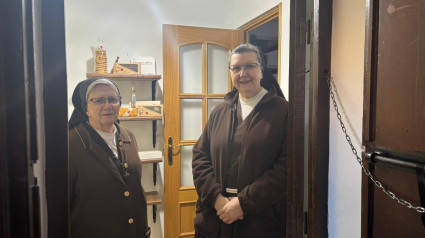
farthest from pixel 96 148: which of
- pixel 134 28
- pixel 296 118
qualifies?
pixel 134 28

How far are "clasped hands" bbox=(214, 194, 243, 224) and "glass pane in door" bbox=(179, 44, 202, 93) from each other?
106 cm

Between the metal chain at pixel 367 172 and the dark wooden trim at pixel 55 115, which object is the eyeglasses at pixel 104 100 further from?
the metal chain at pixel 367 172

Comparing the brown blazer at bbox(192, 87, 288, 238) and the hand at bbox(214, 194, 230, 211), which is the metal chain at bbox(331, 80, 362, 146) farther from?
the hand at bbox(214, 194, 230, 211)

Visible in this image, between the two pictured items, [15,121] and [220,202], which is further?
[220,202]

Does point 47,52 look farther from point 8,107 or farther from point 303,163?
point 303,163

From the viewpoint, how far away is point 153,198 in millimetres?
2293

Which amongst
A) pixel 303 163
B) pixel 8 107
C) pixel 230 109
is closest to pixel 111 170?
pixel 230 109

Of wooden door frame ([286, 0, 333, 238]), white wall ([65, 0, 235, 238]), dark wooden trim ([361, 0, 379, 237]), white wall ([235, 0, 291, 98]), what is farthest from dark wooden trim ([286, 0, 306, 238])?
white wall ([65, 0, 235, 238])

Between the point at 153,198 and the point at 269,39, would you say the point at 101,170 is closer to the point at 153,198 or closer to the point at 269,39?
the point at 153,198

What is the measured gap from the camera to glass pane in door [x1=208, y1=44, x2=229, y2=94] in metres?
2.38

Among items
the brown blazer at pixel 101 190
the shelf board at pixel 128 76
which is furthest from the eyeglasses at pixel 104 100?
the shelf board at pixel 128 76

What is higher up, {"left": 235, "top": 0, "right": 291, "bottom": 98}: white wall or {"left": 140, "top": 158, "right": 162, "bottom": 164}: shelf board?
{"left": 235, "top": 0, "right": 291, "bottom": 98}: white wall

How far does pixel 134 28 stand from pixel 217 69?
2.15 feet

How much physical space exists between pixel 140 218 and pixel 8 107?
1.20m
